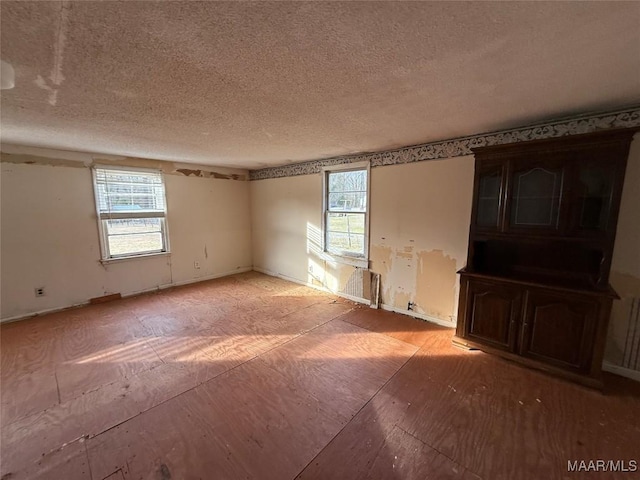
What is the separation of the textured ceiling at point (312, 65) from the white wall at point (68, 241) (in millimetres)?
1164

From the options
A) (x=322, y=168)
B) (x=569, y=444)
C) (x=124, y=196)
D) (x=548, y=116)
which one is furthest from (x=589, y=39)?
(x=124, y=196)

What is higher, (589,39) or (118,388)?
(589,39)

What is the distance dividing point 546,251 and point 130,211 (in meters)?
5.44

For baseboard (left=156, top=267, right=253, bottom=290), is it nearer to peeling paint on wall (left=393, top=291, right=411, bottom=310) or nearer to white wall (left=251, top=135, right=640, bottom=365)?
white wall (left=251, top=135, right=640, bottom=365)

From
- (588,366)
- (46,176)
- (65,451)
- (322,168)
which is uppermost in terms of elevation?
(322,168)

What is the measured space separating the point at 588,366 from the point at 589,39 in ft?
7.62

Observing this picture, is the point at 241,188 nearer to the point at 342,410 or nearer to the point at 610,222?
the point at 342,410

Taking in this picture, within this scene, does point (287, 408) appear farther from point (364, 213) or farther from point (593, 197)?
point (593, 197)

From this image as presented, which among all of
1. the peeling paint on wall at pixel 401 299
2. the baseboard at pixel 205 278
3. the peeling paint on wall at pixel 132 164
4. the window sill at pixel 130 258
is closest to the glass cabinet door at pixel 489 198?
the peeling paint on wall at pixel 401 299

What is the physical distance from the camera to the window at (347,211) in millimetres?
3866

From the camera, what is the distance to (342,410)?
1925 mm

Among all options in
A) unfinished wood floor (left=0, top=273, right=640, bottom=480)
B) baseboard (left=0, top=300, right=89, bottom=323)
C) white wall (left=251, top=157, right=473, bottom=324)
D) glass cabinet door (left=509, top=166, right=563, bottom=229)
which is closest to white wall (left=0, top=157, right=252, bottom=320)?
baseboard (left=0, top=300, right=89, bottom=323)

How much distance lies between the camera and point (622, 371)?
228 cm

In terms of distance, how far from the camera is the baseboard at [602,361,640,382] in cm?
222
